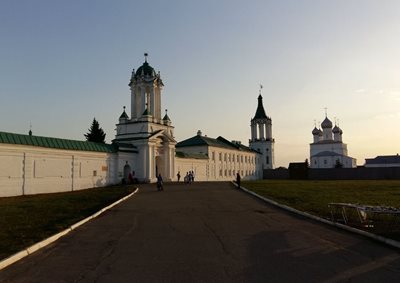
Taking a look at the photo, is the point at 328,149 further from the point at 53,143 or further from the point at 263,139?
the point at 53,143

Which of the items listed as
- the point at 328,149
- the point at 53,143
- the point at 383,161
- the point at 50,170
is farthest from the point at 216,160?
the point at 383,161

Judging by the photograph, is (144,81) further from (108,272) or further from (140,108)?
(108,272)

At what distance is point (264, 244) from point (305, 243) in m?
1.08

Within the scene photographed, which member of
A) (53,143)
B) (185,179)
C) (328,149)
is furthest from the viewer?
(328,149)

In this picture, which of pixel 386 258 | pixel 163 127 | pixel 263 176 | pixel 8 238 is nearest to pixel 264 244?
pixel 386 258

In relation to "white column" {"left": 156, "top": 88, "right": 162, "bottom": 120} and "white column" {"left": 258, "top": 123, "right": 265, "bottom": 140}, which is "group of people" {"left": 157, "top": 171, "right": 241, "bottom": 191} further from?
"white column" {"left": 258, "top": 123, "right": 265, "bottom": 140}

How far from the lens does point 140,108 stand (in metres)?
50.0

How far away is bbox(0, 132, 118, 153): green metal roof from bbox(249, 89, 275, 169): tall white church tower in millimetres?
56804

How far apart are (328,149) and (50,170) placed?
4100 inches

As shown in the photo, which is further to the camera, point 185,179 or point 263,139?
point 263,139

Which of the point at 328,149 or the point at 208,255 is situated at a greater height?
the point at 328,149

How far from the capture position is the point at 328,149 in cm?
12206

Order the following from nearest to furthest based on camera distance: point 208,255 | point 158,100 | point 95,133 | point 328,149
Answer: point 208,255
point 158,100
point 95,133
point 328,149

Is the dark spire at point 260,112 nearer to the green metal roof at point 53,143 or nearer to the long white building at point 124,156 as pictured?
the long white building at point 124,156
